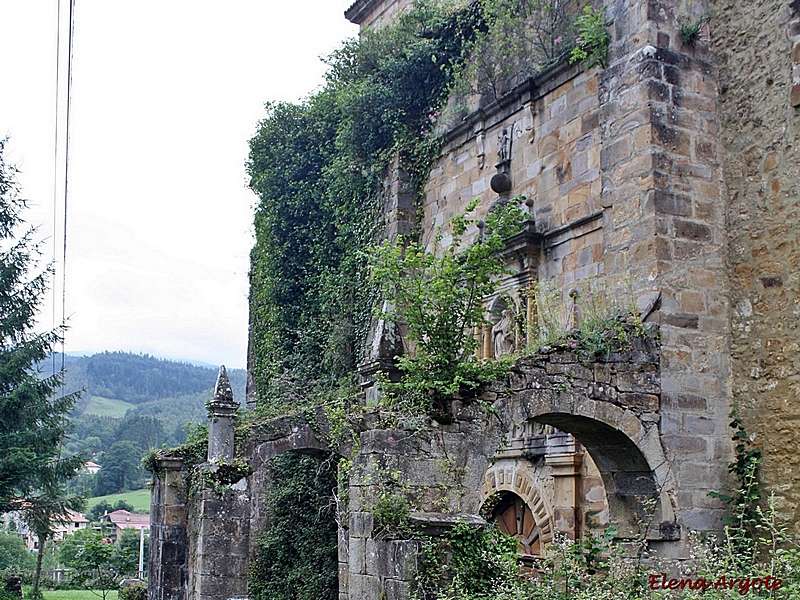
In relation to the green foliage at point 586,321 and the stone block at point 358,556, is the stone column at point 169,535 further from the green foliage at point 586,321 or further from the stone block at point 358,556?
the green foliage at point 586,321

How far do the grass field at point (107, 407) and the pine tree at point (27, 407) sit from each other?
70.4 metres

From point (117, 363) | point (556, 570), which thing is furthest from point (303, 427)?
point (117, 363)

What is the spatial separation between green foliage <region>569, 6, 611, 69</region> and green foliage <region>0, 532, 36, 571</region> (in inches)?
1338

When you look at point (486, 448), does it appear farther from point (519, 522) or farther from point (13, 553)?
point (13, 553)

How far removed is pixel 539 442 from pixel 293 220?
7.25 meters

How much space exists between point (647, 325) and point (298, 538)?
7.80 m

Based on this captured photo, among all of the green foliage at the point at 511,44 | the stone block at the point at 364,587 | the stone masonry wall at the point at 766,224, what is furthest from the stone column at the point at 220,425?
the stone masonry wall at the point at 766,224

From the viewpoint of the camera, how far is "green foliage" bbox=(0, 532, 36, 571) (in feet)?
124

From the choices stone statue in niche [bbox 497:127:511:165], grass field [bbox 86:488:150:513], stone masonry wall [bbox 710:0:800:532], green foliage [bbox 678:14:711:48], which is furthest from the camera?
grass field [bbox 86:488:150:513]

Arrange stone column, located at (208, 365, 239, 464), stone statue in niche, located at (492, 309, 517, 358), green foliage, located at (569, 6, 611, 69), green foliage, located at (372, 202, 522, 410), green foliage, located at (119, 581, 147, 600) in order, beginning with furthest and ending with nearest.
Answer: green foliage, located at (119, 581, 147, 600) < stone statue in niche, located at (492, 309, 517, 358) < stone column, located at (208, 365, 239, 464) < green foliage, located at (569, 6, 611, 69) < green foliage, located at (372, 202, 522, 410)

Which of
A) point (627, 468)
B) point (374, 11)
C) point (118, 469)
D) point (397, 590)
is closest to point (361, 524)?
point (397, 590)

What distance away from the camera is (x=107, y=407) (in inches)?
3671

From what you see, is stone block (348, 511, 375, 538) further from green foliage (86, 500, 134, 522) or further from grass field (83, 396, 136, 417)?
grass field (83, 396, 136, 417)

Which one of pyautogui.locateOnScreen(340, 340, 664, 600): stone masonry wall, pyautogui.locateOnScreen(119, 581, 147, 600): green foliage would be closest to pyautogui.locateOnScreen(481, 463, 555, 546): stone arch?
pyautogui.locateOnScreen(340, 340, 664, 600): stone masonry wall
